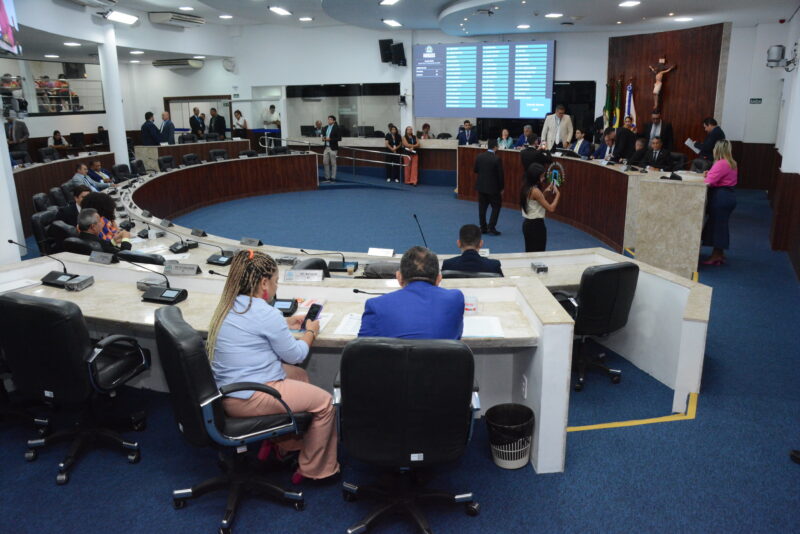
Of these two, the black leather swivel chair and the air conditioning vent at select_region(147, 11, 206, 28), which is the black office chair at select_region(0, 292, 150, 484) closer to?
the black leather swivel chair

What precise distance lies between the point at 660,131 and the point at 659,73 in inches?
46.3

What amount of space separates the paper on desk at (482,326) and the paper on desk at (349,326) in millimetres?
519

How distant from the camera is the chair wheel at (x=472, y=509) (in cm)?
268

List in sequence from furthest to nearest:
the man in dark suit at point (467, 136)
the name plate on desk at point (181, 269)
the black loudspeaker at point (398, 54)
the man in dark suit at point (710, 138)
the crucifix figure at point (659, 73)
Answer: the black loudspeaker at point (398, 54) < the man in dark suit at point (467, 136) < the crucifix figure at point (659, 73) < the man in dark suit at point (710, 138) < the name plate on desk at point (181, 269)

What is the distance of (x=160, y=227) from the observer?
226 inches

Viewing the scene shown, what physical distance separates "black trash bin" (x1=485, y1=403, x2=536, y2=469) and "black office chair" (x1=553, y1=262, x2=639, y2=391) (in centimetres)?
93

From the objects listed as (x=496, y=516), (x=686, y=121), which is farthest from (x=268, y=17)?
(x=496, y=516)

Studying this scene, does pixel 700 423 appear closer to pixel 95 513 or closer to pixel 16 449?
pixel 95 513

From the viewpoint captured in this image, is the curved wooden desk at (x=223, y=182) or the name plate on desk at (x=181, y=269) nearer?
the name plate on desk at (x=181, y=269)

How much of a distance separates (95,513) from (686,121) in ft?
37.7

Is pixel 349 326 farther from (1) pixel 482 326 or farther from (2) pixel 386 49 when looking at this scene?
(2) pixel 386 49

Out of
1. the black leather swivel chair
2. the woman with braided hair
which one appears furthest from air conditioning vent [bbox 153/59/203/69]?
the woman with braided hair

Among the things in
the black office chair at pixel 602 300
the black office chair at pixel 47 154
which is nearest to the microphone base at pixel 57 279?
the black office chair at pixel 602 300

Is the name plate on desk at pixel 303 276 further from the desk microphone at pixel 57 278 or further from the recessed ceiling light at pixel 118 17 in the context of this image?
the recessed ceiling light at pixel 118 17
